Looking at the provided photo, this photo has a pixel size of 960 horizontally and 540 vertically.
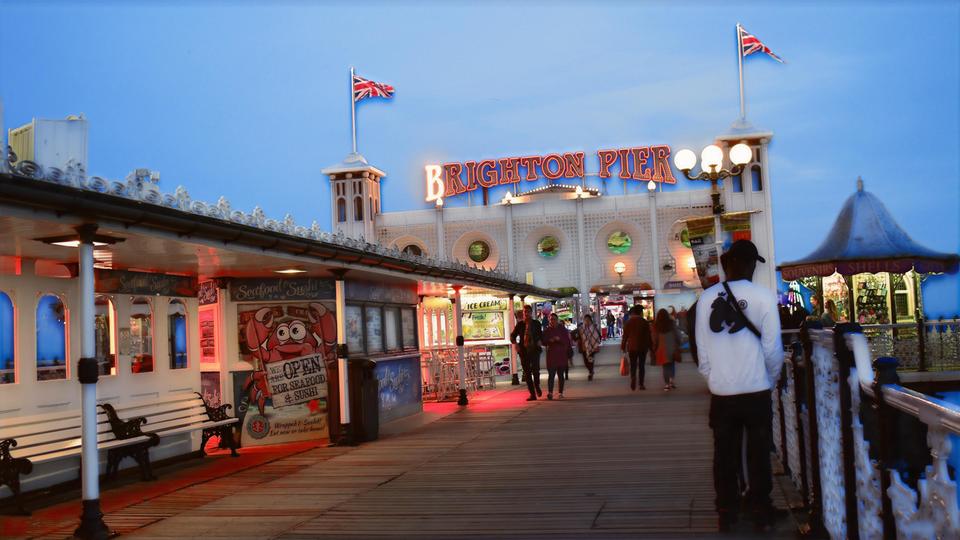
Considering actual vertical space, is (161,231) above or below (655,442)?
above

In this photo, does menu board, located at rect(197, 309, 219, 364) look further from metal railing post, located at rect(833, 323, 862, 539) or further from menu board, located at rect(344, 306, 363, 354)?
metal railing post, located at rect(833, 323, 862, 539)

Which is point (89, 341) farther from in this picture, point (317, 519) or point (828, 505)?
point (828, 505)

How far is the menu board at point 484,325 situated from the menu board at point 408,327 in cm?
1580

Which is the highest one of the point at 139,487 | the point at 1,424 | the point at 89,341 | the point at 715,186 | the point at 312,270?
the point at 715,186

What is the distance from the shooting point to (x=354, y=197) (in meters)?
49.2

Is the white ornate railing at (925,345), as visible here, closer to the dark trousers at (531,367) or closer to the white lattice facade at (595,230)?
the dark trousers at (531,367)

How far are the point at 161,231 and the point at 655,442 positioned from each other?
6.25 metres

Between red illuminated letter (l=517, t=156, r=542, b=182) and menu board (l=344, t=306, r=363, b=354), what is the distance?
113ft

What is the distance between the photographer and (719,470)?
608cm

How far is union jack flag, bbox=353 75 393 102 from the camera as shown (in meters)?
43.0

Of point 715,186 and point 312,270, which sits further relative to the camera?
point 312,270

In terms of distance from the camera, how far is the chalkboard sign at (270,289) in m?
14.1

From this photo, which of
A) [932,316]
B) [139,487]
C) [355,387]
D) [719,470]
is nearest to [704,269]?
[355,387]

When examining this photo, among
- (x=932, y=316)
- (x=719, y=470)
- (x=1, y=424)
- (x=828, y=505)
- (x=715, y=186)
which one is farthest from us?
(x=932, y=316)
